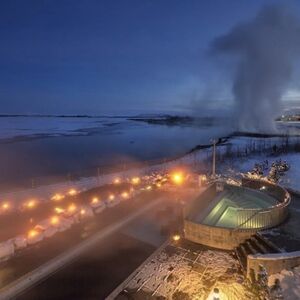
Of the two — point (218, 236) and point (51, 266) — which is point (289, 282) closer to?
point (218, 236)

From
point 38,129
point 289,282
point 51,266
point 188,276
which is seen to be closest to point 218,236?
point 188,276

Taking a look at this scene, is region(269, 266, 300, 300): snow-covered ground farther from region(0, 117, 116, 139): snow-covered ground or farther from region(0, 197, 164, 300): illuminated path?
region(0, 117, 116, 139): snow-covered ground

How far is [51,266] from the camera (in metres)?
11.0

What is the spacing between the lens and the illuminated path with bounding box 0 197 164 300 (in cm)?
958

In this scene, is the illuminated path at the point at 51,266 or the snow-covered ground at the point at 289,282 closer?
the snow-covered ground at the point at 289,282

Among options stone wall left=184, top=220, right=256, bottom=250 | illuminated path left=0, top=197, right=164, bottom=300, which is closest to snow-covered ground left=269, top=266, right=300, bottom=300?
stone wall left=184, top=220, right=256, bottom=250

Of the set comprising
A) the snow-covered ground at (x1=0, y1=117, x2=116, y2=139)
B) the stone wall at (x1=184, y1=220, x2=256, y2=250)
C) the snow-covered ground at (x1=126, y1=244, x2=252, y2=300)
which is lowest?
the snow-covered ground at (x1=0, y1=117, x2=116, y2=139)

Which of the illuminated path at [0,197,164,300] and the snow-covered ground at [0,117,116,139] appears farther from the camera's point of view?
the snow-covered ground at [0,117,116,139]

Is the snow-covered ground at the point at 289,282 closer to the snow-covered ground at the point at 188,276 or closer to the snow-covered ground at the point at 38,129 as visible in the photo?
the snow-covered ground at the point at 188,276

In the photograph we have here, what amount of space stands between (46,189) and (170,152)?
3082 centimetres

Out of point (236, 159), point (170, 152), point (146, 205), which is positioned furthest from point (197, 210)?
point (170, 152)

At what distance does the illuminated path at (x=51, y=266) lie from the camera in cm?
958

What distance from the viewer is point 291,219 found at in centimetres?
1359

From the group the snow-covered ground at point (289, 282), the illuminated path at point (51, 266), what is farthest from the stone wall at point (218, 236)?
the illuminated path at point (51, 266)
